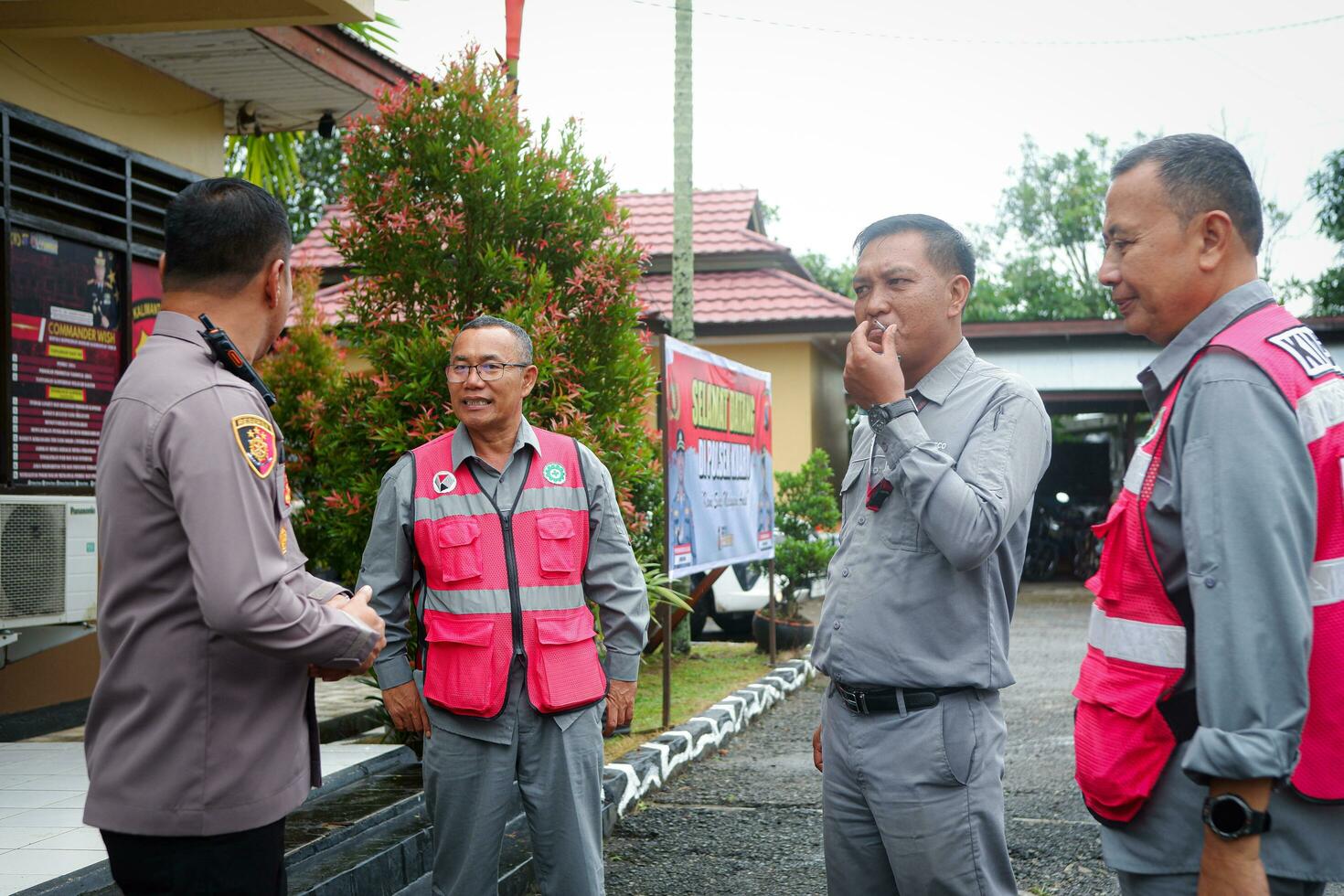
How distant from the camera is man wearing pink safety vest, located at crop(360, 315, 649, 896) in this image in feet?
11.8

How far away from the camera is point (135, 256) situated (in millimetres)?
7512

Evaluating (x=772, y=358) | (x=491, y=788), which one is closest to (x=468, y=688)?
(x=491, y=788)

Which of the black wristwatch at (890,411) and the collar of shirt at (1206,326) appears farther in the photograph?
the black wristwatch at (890,411)

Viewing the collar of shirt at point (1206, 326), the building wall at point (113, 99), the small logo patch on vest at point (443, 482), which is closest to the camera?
the collar of shirt at point (1206, 326)

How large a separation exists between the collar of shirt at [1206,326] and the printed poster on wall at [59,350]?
6.23 meters

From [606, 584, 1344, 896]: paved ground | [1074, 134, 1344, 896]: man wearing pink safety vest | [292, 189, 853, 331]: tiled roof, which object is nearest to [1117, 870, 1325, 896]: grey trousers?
[1074, 134, 1344, 896]: man wearing pink safety vest

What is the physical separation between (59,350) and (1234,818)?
682 cm

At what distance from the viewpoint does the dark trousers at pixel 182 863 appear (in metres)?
2.25

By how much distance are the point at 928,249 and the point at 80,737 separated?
5.52 m

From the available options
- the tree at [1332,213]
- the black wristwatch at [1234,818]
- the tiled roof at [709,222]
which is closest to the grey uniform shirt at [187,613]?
the black wristwatch at [1234,818]

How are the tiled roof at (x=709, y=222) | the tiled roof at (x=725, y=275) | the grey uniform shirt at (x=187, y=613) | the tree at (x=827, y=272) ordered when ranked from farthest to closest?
1. the tree at (x=827, y=272)
2. the tiled roof at (x=709, y=222)
3. the tiled roof at (x=725, y=275)
4. the grey uniform shirt at (x=187, y=613)

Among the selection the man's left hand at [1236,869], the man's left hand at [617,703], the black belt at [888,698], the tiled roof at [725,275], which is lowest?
the man's left hand at [617,703]

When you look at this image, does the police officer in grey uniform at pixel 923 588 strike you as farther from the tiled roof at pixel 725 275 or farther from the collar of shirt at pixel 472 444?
the tiled roof at pixel 725 275

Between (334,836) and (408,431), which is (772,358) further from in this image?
(334,836)
